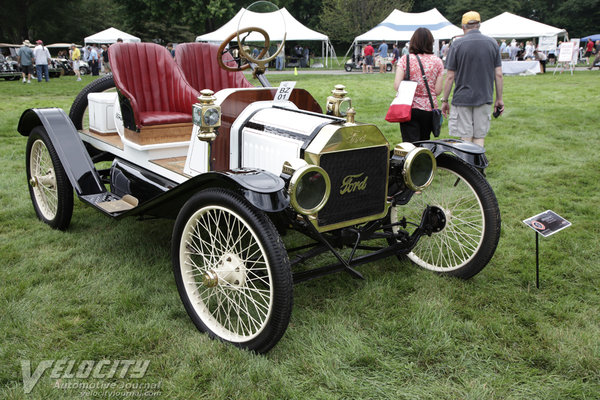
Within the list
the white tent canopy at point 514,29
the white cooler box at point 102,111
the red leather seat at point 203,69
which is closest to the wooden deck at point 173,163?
the white cooler box at point 102,111

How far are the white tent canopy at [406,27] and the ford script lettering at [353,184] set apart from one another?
2591 cm

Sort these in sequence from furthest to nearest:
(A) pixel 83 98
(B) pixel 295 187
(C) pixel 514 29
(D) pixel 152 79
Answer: (C) pixel 514 29 → (A) pixel 83 98 → (D) pixel 152 79 → (B) pixel 295 187

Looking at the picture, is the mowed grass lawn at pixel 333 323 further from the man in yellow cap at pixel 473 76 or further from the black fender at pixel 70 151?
the man in yellow cap at pixel 473 76

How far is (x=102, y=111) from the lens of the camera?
15.4ft

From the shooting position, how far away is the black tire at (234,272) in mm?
2363

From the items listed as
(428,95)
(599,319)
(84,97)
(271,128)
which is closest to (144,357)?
(271,128)

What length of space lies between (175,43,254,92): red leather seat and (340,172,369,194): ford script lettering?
2.42 metres

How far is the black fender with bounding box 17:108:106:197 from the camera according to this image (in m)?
3.93

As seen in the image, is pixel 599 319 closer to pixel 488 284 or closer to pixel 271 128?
pixel 488 284

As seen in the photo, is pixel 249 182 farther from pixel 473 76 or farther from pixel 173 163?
pixel 473 76

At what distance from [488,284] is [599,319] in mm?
664

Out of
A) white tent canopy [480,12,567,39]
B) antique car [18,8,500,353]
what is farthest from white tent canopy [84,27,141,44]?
antique car [18,8,500,353]

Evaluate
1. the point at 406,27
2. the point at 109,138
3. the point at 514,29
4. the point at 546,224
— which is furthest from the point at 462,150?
the point at 406,27

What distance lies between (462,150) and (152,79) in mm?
2924
